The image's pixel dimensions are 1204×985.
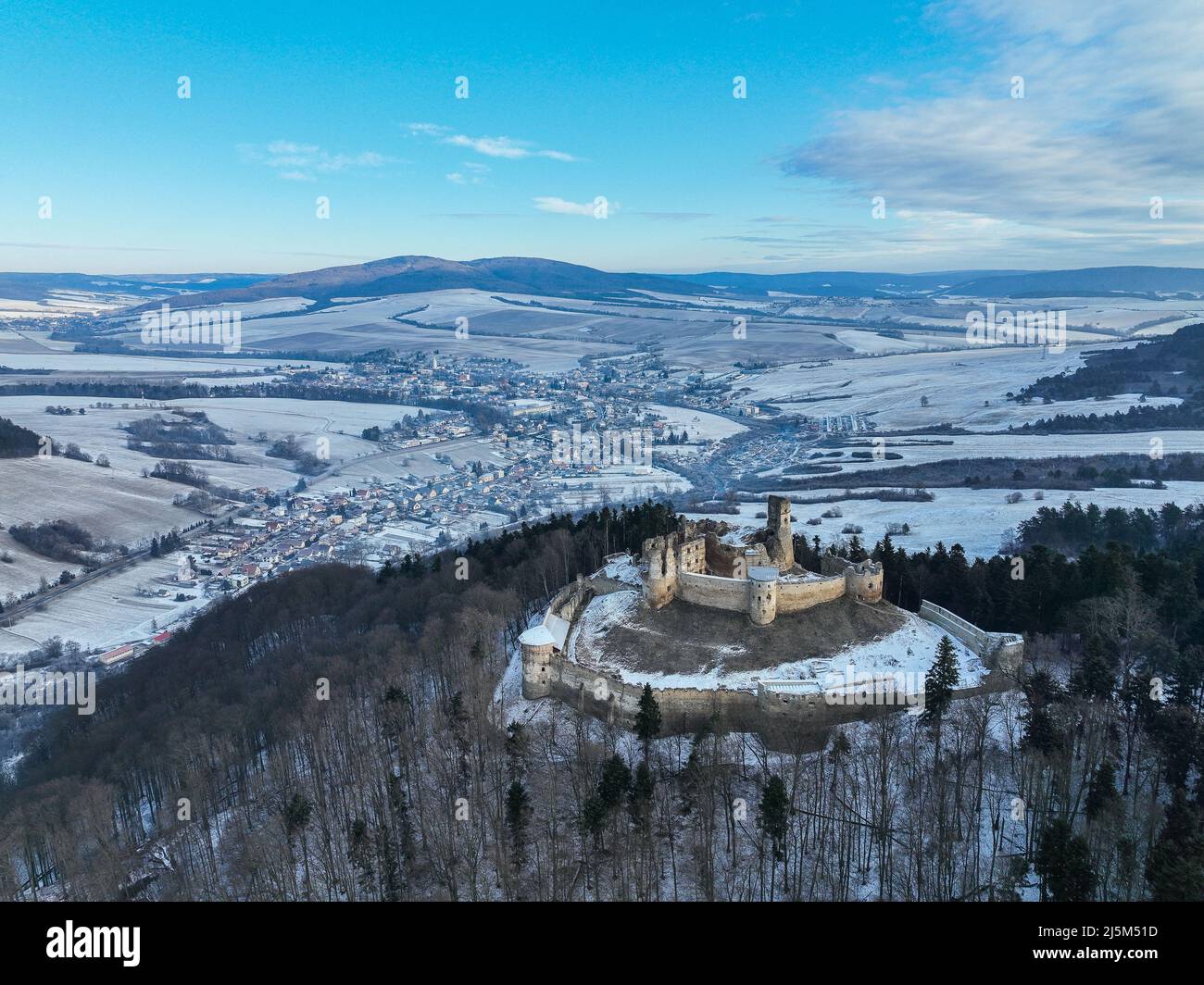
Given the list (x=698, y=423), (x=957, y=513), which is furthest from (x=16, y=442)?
(x=957, y=513)

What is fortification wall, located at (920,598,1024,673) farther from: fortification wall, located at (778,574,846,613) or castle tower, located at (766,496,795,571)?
castle tower, located at (766,496,795,571)

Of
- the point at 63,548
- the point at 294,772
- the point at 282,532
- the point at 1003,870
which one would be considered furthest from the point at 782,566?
the point at 63,548

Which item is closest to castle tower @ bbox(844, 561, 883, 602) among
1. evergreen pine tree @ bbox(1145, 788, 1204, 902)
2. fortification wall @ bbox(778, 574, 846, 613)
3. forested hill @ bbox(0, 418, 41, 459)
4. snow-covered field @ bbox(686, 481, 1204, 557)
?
fortification wall @ bbox(778, 574, 846, 613)

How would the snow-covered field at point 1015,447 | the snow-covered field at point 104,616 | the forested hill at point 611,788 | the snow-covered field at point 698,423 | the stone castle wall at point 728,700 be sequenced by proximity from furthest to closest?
the snow-covered field at point 698,423
the snow-covered field at point 1015,447
the snow-covered field at point 104,616
the stone castle wall at point 728,700
the forested hill at point 611,788

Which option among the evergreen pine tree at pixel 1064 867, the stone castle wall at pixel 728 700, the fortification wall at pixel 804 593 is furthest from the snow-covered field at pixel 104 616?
the evergreen pine tree at pixel 1064 867

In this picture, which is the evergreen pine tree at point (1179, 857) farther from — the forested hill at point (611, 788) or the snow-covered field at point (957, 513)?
the snow-covered field at point (957, 513)
